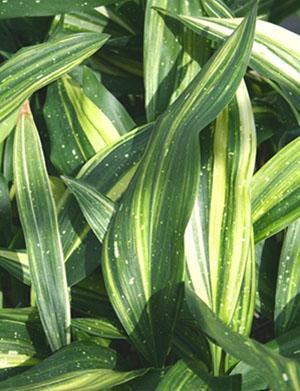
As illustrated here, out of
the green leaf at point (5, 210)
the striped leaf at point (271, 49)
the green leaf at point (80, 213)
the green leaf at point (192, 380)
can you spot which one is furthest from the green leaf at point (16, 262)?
the striped leaf at point (271, 49)

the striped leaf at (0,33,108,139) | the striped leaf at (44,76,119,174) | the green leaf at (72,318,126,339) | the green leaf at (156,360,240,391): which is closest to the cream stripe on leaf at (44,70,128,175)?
the striped leaf at (44,76,119,174)

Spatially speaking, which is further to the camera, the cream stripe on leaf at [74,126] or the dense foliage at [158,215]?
the cream stripe on leaf at [74,126]

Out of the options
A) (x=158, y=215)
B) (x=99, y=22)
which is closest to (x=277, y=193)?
(x=158, y=215)

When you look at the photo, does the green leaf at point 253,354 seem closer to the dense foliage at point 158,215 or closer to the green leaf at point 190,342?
the dense foliage at point 158,215

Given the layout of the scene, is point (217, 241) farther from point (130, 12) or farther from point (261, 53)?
point (130, 12)

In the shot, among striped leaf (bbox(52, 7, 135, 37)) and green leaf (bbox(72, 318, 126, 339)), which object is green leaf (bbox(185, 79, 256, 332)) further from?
striped leaf (bbox(52, 7, 135, 37))
